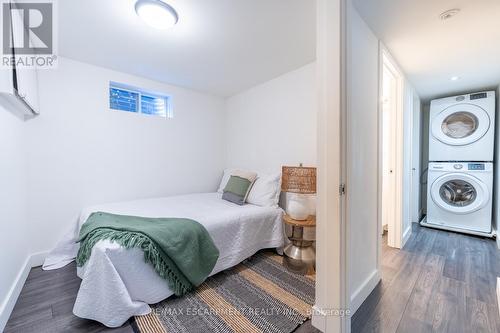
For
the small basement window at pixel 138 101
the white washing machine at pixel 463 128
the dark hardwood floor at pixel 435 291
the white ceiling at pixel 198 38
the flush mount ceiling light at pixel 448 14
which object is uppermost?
the white ceiling at pixel 198 38

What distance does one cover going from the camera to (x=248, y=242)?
215cm

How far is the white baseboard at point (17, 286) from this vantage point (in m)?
1.32

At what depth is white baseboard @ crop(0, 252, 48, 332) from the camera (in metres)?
1.32

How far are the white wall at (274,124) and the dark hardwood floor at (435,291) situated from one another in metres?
1.38

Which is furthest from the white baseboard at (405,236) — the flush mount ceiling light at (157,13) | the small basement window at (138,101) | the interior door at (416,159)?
the small basement window at (138,101)

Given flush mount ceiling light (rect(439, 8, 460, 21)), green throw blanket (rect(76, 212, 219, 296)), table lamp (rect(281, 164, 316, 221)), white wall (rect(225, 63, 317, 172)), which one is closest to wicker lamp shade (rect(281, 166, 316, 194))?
table lamp (rect(281, 164, 316, 221))

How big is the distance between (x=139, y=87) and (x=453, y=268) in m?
4.15

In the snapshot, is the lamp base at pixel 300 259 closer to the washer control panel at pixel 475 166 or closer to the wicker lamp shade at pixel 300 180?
the wicker lamp shade at pixel 300 180

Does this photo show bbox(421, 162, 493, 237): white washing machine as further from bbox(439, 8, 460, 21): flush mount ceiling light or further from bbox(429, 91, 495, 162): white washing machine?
bbox(439, 8, 460, 21): flush mount ceiling light

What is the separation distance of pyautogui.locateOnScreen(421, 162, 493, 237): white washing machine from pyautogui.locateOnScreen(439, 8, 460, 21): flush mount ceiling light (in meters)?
2.48

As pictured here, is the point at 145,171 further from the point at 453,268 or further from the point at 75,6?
the point at 453,268

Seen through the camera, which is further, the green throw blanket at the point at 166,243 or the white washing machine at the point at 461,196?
the white washing machine at the point at 461,196

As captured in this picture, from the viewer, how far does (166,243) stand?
1.55m

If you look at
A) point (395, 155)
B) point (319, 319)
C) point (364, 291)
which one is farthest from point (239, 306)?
point (395, 155)
